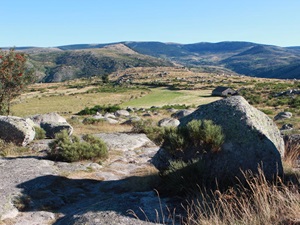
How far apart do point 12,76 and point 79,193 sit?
18121mm

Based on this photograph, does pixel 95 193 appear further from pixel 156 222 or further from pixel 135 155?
pixel 135 155

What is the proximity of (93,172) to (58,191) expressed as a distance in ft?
7.12

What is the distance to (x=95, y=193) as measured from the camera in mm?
9938

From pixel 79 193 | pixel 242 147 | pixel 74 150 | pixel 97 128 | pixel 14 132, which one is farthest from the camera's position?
pixel 97 128

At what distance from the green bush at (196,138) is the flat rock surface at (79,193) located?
1211 mm

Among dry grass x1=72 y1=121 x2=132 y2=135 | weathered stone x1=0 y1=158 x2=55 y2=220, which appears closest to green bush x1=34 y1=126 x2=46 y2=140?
dry grass x1=72 y1=121 x2=132 y2=135

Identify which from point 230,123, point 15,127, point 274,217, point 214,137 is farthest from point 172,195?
point 15,127

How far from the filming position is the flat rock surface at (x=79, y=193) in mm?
7355

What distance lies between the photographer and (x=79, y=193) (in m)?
9.91

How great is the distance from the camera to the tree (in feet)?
81.0

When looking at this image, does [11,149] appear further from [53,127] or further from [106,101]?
[106,101]

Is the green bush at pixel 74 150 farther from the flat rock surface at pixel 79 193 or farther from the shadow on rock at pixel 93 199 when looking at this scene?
the shadow on rock at pixel 93 199

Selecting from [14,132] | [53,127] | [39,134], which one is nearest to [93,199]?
[14,132]

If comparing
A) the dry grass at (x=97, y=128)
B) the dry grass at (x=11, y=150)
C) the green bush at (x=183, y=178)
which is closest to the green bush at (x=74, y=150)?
the dry grass at (x=11, y=150)
